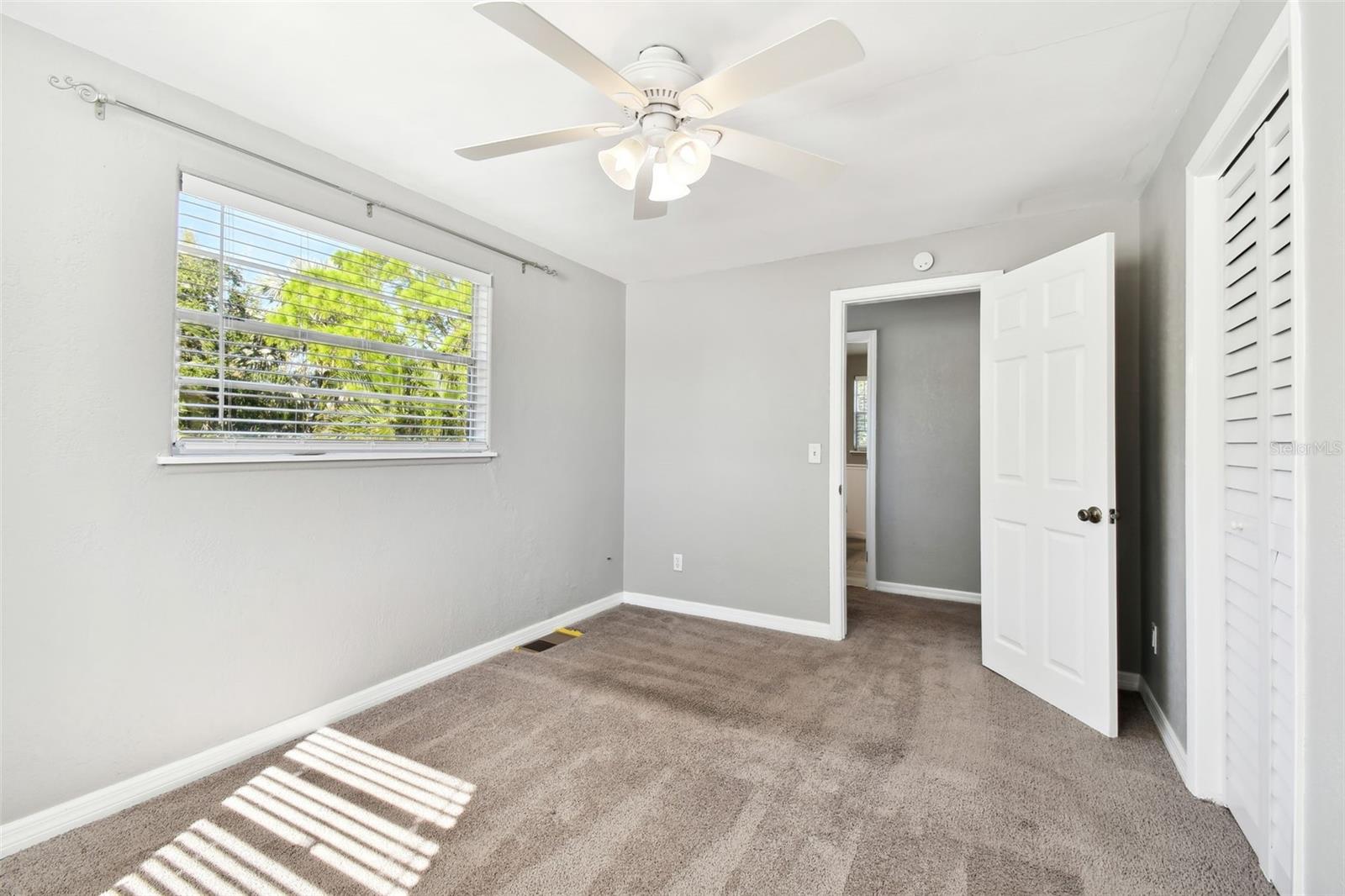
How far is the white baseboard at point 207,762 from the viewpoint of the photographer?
69.4 inches

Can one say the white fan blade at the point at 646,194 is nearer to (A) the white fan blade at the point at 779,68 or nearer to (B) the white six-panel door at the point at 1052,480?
(A) the white fan blade at the point at 779,68

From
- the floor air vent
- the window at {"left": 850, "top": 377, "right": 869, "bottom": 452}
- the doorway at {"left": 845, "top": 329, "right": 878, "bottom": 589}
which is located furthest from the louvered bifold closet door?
the window at {"left": 850, "top": 377, "right": 869, "bottom": 452}

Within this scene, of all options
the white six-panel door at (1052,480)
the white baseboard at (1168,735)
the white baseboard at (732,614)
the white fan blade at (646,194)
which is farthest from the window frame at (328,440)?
the white baseboard at (1168,735)

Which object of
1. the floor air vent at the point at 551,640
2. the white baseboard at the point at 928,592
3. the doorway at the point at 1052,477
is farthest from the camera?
the white baseboard at the point at 928,592

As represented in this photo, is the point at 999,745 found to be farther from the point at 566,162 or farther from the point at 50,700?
the point at 50,700

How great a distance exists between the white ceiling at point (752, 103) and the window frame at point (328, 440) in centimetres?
29

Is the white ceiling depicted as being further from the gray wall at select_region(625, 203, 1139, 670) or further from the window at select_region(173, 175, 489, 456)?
the gray wall at select_region(625, 203, 1139, 670)

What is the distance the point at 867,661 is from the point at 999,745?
947 millimetres

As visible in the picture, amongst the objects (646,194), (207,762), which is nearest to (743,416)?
(646,194)

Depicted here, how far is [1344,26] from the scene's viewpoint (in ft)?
3.34

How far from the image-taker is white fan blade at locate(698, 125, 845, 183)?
1.82m

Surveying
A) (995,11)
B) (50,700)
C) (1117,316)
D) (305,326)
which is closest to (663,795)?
(50,700)

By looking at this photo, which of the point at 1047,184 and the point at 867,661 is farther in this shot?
the point at 867,661

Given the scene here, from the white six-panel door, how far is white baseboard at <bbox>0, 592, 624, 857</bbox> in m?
2.67
